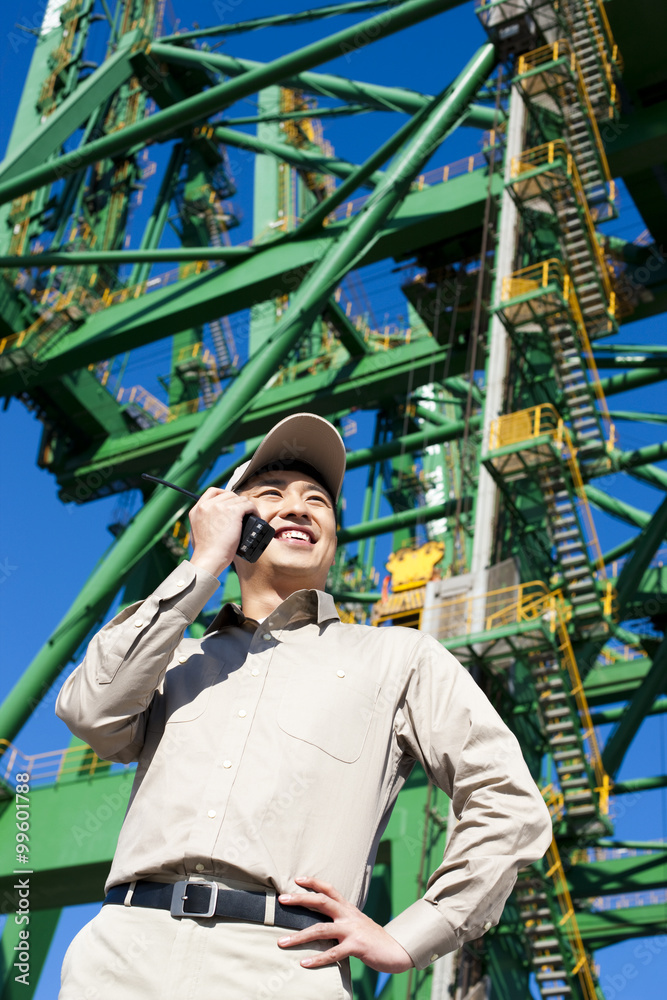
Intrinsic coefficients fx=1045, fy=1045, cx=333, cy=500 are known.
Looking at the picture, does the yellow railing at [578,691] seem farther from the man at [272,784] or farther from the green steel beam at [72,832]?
the man at [272,784]

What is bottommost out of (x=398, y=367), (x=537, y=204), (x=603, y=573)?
(x=603, y=573)

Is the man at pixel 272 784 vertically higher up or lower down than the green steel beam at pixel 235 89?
lower down

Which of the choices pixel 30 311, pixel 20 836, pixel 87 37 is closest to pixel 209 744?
pixel 20 836

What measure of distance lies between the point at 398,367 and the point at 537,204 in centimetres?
366

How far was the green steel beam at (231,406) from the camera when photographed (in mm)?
13148

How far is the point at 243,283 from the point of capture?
17578 millimetres

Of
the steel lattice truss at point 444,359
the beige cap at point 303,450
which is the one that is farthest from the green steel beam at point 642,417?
the beige cap at point 303,450

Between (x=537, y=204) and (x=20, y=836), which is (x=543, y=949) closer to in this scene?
(x=20, y=836)

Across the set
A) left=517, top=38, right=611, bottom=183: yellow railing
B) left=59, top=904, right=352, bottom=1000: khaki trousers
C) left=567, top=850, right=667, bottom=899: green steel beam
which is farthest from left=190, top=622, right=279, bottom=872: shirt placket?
left=567, top=850, right=667, bottom=899: green steel beam

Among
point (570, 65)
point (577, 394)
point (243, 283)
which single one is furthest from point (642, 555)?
point (570, 65)

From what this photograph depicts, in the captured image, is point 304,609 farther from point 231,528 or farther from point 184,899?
point 184,899

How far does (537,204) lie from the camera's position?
17.9 meters

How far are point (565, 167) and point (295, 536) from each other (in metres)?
15.7

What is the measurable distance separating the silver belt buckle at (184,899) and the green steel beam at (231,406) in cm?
1101
